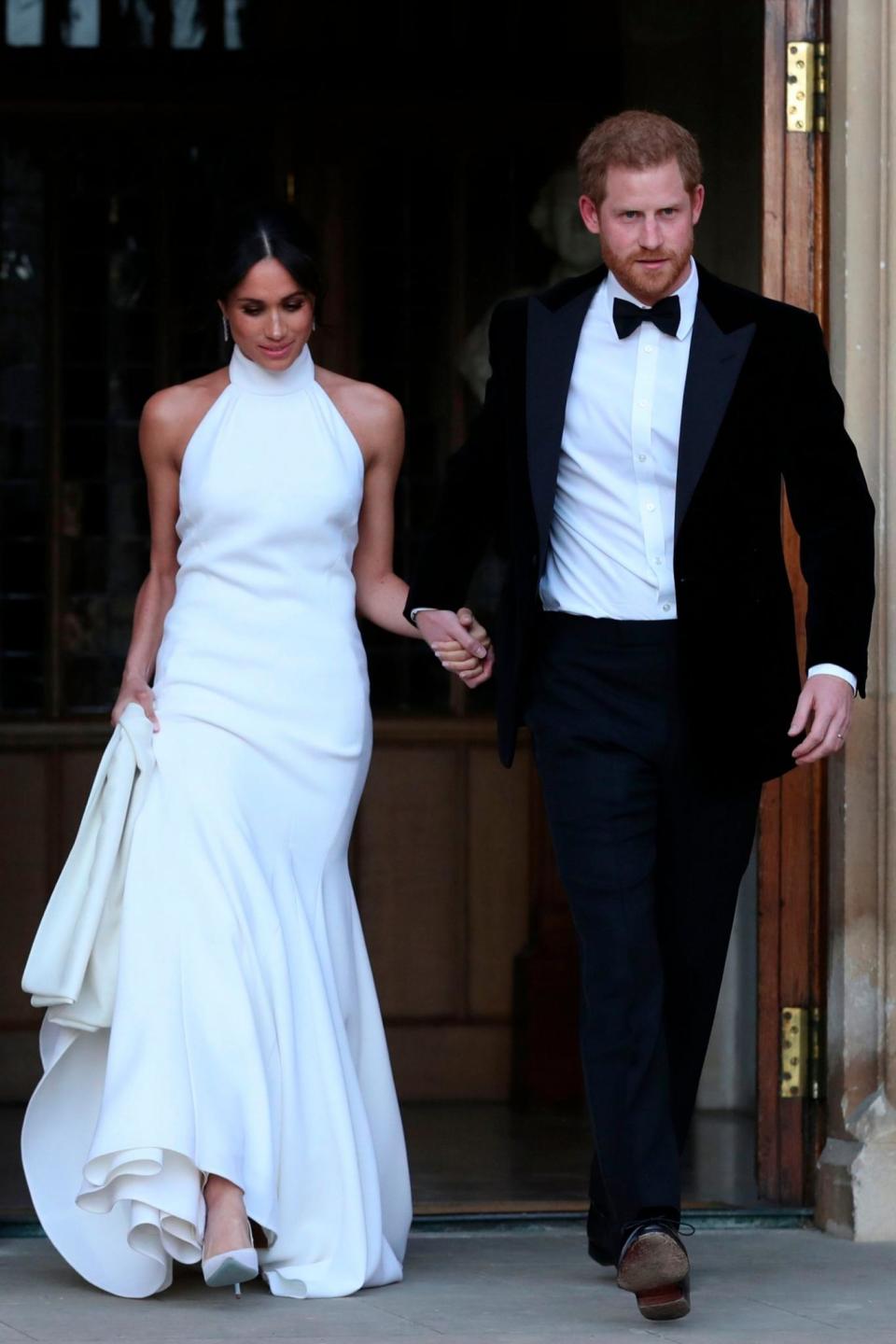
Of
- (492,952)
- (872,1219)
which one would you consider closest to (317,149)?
(492,952)

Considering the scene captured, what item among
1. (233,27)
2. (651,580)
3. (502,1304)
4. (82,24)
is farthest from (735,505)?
(82,24)

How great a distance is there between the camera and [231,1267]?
452cm

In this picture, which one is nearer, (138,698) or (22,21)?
(138,698)

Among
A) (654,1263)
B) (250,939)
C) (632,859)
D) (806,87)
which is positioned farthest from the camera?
(806,87)

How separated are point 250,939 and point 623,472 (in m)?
1.14

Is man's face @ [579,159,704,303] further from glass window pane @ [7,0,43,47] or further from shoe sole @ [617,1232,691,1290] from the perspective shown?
glass window pane @ [7,0,43,47]

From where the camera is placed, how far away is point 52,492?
791 centimetres

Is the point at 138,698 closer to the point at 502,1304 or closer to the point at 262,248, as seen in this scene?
the point at 262,248

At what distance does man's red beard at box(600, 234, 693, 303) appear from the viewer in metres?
4.50

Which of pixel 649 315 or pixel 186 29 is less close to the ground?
pixel 186 29

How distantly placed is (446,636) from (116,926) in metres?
0.86

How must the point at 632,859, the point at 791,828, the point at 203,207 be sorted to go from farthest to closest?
1. the point at 203,207
2. the point at 791,828
3. the point at 632,859

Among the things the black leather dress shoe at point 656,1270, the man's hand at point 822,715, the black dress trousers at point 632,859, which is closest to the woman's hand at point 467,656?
the black dress trousers at point 632,859

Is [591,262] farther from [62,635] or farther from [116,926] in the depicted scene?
[116,926]
